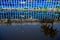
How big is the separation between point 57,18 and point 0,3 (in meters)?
0.69

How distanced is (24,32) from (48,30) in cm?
28

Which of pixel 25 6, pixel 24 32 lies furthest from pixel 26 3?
pixel 24 32

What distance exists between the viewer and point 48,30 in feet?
8.41

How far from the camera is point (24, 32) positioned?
8.39 feet

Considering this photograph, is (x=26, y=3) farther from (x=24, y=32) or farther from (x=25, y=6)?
(x=24, y=32)

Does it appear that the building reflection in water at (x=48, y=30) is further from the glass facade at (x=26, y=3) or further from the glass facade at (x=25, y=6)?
the glass facade at (x=26, y=3)

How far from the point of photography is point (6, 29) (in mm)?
2559

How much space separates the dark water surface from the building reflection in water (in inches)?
0.8

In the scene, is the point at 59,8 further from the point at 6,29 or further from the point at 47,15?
the point at 6,29

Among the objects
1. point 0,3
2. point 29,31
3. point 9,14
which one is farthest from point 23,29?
point 0,3

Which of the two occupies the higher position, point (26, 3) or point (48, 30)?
point (26, 3)

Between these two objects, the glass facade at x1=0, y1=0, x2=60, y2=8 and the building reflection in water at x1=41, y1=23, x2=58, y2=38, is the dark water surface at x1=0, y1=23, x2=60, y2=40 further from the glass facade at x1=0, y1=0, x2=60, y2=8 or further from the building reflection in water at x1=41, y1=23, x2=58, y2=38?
the glass facade at x1=0, y1=0, x2=60, y2=8

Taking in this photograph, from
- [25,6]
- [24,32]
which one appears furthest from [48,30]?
[25,6]

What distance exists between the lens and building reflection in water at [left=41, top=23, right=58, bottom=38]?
254 cm
